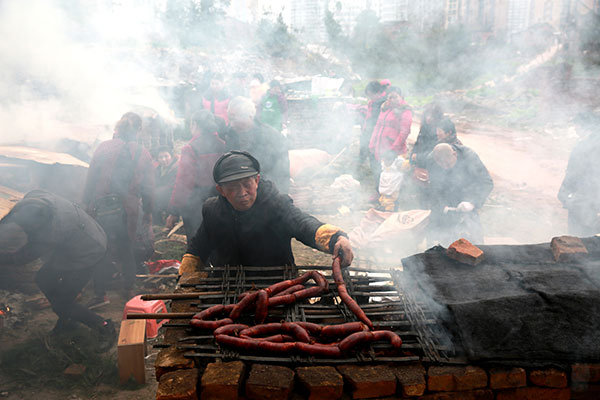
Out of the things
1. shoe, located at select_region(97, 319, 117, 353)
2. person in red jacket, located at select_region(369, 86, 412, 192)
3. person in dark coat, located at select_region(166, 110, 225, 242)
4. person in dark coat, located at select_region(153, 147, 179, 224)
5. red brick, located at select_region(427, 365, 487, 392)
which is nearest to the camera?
red brick, located at select_region(427, 365, 487, 392)

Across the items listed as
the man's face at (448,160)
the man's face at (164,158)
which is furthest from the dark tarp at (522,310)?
the man's face at (164,158)

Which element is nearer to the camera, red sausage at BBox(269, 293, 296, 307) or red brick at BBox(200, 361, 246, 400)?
red brick at BBox(200, 361, 246, 400)

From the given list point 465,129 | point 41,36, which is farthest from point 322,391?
point 465,129

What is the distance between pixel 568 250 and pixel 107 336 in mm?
4274

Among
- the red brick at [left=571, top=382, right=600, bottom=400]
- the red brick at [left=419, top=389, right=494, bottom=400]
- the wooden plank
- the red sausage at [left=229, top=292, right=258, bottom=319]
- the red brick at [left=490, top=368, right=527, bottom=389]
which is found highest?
the red sausage at [left=229, top=292, right=258, bottom=319]

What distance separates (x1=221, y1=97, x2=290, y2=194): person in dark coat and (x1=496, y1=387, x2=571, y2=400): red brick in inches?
161

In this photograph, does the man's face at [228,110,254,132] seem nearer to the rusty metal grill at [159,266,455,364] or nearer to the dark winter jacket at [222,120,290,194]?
the dark winter jacket at [222,120,290,194]

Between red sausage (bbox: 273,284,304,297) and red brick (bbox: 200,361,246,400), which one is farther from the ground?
red sausage (bbox: 273,284,304,297)

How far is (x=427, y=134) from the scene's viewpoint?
6.45 meters

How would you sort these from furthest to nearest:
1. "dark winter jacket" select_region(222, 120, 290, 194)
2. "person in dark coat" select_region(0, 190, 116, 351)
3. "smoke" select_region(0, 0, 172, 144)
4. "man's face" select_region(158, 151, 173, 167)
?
1. "smoke" select_region(0, 0, 172, 144)
2. "man's face" select_region(158, 151, 173, 167)
3. "dark winter jacket" select_region(222, 120, 290, 194)
4. "person in dark coat" select_region(0, 190, 116, 351)

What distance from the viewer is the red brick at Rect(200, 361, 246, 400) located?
186cm

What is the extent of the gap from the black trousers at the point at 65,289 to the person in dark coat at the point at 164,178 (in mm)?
2526

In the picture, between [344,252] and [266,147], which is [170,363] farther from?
[266,147]

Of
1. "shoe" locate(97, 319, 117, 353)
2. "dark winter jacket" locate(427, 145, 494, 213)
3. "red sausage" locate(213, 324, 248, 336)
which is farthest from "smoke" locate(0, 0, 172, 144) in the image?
"red sausage" locate(213, 324, 248, 336)
